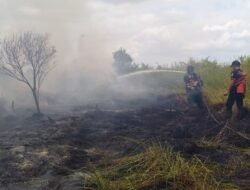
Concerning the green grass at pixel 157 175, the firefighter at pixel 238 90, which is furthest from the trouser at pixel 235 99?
the green grass at pixel 157 175

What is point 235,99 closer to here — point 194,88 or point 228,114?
Result: point 228,114

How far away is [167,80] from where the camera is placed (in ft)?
85.0

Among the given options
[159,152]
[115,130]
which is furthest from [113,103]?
[159,152]

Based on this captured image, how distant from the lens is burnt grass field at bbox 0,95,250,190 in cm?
811

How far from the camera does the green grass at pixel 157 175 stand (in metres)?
6.76

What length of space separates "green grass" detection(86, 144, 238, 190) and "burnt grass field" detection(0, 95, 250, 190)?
1.03 feet

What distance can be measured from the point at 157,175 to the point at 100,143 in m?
4.44

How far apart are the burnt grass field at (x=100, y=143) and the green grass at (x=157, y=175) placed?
1.03ft

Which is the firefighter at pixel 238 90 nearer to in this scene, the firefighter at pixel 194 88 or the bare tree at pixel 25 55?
the firefighter at pixel 194 88

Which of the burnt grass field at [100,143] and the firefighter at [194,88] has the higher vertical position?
the firefighter at [194,88]

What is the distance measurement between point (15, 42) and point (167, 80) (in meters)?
10.4

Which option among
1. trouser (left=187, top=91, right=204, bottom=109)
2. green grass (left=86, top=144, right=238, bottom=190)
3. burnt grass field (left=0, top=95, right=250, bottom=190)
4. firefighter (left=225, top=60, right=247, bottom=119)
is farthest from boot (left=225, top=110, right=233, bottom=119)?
green grass (left=86, top=144, right=238, bottom=190)

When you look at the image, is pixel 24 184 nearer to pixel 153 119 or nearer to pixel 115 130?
pixel 115 130

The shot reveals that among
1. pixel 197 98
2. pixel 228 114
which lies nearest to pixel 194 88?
pixel 197 98
